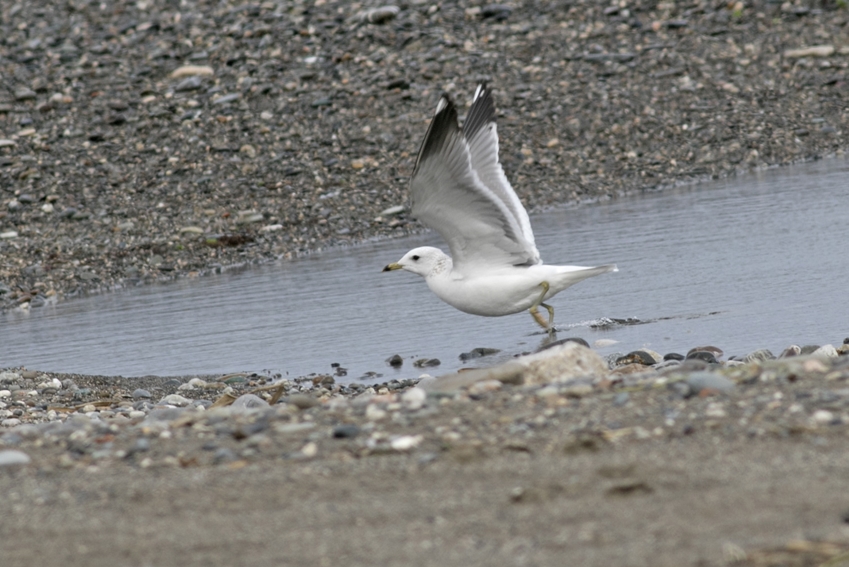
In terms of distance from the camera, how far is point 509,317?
10672 millimetres

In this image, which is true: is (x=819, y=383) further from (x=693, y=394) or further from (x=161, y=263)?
(x=161, y=263)

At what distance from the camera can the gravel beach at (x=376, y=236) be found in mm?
3877

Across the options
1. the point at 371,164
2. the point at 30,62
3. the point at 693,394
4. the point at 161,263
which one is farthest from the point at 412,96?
the point at 693,394

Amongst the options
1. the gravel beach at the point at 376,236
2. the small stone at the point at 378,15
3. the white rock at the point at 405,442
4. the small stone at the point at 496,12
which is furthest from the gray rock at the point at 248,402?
the small stone at the point at 496,12

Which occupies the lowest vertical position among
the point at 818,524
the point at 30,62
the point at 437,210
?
the point at 818,524

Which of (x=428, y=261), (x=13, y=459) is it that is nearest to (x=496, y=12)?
(x=428, y=261)

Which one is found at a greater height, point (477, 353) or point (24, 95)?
point (24, 95)

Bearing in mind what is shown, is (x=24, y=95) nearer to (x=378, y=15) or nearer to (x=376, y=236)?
(x=378, y=15)

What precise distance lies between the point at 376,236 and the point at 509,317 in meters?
4.06

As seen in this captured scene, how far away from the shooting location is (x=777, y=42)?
18.4 metres

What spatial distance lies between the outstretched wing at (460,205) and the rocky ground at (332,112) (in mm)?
5993

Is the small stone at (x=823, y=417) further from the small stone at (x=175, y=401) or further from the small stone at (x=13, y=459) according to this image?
the small stone at (x=175, y=401)

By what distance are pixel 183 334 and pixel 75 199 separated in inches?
216

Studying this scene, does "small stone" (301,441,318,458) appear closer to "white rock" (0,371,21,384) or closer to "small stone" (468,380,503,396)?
"small stone" (468,380,503,396)
